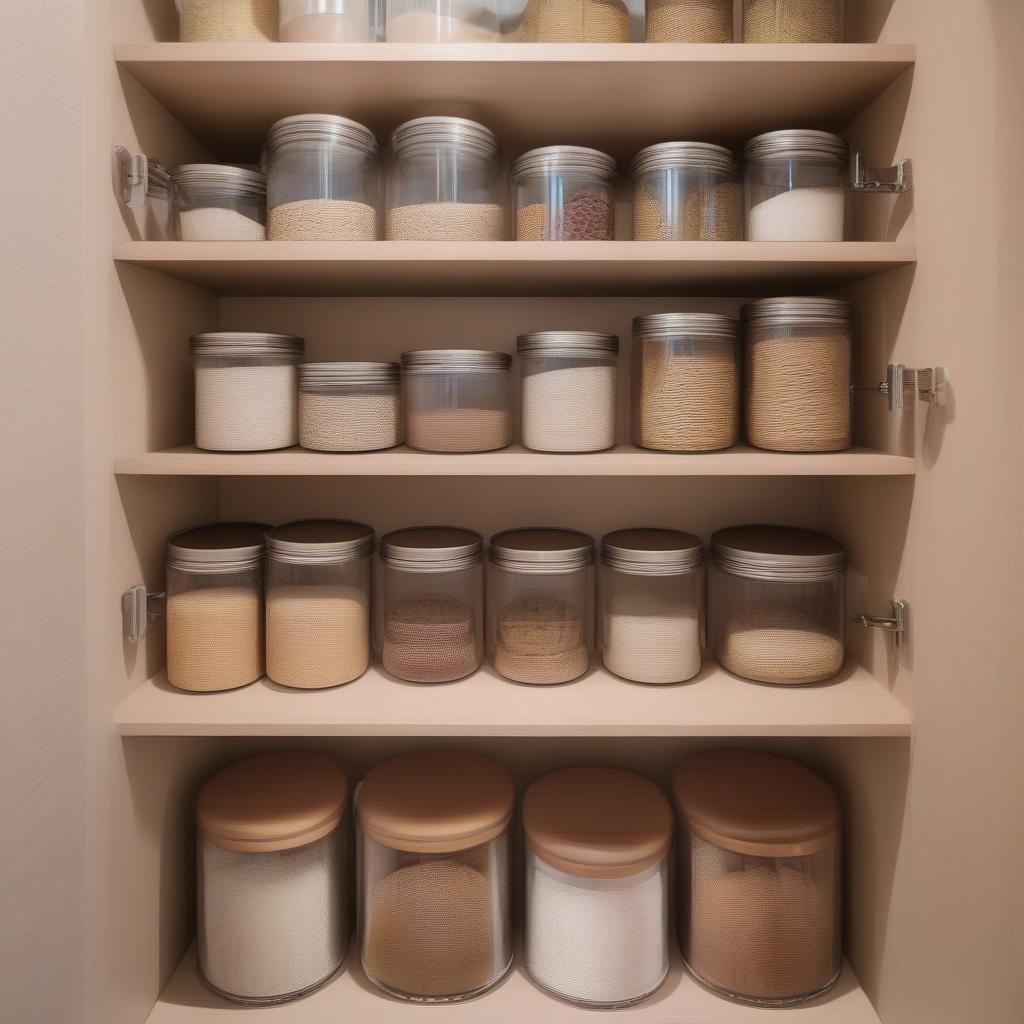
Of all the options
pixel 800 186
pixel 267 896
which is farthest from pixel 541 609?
pixel 800 186

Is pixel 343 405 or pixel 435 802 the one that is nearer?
pixel 343 405

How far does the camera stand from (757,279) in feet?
3.47

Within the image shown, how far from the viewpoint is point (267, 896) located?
1.02 metres

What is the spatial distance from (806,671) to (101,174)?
3.50 ft

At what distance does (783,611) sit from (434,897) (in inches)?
23.9

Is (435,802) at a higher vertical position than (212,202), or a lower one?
lower

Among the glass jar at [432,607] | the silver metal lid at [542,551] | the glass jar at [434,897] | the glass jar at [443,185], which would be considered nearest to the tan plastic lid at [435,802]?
the glass jar at [434,897]

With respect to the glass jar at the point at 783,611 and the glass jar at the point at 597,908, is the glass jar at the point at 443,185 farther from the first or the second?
the glass jar at the point at 597,908

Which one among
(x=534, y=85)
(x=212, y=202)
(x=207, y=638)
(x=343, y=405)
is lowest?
(x=207, y=638)

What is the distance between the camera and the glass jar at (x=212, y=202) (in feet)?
3.25

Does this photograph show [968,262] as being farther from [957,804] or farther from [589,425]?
[957,804]

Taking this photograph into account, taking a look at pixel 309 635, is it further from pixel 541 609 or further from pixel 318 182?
pixel 318 182

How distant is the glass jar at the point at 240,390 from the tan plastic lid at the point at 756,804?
78 cm

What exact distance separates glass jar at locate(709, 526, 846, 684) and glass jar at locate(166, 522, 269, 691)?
0.65 m
